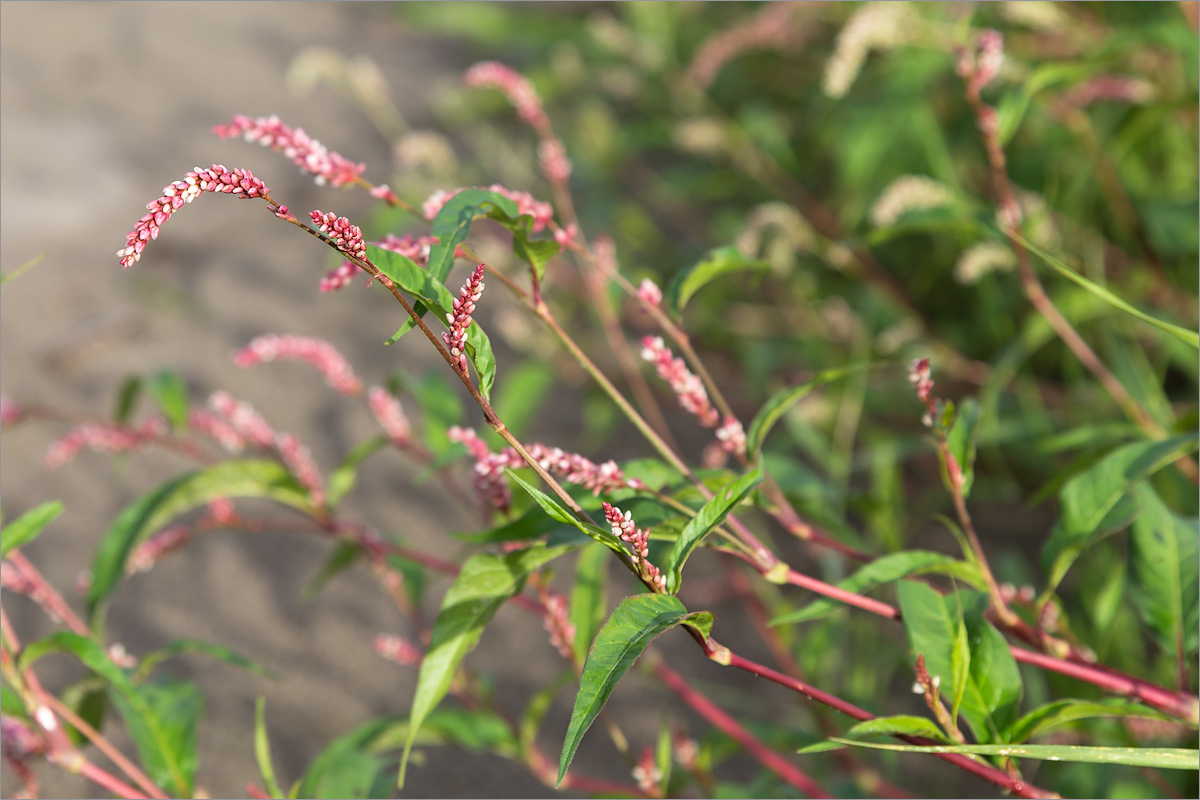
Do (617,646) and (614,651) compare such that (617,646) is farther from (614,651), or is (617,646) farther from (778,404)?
(778,404)

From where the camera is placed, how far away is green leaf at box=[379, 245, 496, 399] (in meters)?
0.49

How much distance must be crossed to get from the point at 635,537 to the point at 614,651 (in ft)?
0.20

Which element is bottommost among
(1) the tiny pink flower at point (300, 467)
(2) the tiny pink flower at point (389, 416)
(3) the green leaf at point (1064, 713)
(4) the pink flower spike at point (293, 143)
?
(3) the green leaf at point (1064, 713)

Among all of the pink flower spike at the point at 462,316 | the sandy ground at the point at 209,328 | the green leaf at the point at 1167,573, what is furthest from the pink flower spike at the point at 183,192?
the sandy ground at the point at 209,328

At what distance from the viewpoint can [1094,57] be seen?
1.01 metres

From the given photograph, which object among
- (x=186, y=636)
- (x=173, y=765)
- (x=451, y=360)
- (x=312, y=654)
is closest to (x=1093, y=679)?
(x=451, y=360)

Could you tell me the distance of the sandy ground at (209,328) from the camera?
1.31m

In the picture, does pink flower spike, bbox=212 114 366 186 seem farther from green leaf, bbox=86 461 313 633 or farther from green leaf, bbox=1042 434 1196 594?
green leaf, bbox=1042 434 1196 594

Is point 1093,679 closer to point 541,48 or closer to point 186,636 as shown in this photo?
point 186,636

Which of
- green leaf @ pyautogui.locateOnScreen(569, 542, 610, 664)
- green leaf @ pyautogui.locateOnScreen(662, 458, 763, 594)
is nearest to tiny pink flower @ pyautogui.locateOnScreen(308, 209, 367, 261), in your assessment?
green leaf @ pyautogui.locateOnScreen(662, 458, 763, 594)

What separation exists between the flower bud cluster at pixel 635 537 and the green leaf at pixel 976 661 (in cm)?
20

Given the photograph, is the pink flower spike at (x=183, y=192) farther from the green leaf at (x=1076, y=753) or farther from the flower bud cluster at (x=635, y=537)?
the green leaf at (x=1076, y=753)

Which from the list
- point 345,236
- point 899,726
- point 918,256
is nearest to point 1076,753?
point 899,726

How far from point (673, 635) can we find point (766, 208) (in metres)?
0.69
